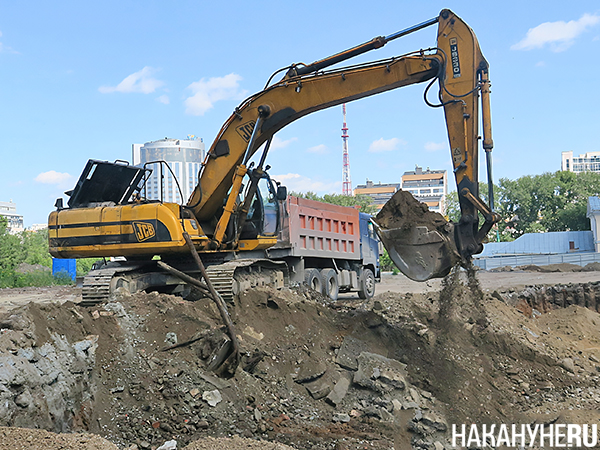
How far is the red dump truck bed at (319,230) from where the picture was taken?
13219 mm

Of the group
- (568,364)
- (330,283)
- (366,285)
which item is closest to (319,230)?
(330,283)

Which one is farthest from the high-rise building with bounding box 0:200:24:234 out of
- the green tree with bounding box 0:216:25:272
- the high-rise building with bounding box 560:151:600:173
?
the high-rise building with bounding box 560:151:600:173

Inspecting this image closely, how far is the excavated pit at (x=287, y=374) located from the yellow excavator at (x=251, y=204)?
0.69m

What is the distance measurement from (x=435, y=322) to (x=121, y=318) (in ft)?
15.8

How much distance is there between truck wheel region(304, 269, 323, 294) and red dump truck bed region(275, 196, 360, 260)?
1.40 feet

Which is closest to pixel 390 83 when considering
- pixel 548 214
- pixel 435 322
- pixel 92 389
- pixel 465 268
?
pixel 465 268

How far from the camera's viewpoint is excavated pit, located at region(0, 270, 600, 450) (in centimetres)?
540

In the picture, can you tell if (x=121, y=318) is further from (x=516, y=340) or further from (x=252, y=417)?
(x=516, y=340)

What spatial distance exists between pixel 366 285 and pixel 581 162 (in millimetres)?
175264

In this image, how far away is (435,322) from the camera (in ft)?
29.5

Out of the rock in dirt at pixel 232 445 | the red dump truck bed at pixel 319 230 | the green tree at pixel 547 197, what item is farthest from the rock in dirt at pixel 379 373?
the green tree at pixel 547 197

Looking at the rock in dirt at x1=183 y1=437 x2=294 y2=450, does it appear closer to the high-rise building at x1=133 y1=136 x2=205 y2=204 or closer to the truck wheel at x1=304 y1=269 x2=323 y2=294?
the high-rise building at x1=133 y1=136 x2=205 y2=204

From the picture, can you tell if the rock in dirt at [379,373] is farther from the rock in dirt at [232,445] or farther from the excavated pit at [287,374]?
the rock in dirt at [232,445]

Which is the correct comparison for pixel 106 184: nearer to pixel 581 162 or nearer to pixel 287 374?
pixel 287 374
